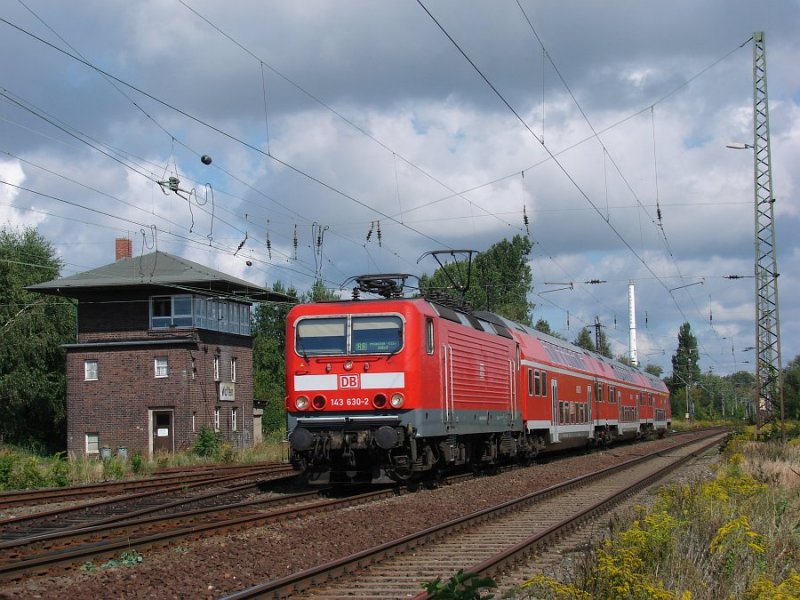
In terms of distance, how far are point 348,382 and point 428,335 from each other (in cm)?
165

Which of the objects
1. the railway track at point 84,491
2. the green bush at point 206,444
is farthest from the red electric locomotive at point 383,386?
the green bush at point 206,444

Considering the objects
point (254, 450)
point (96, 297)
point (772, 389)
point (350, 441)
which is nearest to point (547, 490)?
point (350, 441)

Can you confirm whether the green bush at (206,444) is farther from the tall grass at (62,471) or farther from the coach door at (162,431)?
the tall grass at (62,471)

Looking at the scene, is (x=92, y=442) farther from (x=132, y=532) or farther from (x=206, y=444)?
(x=132, y=532)

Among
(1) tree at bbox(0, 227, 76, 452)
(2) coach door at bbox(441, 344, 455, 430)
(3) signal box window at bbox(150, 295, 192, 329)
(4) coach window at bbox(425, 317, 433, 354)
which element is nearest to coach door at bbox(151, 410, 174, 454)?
(3) signal box window at bbox(150, 295, 192, 329)

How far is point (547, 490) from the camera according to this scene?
55.4 feet

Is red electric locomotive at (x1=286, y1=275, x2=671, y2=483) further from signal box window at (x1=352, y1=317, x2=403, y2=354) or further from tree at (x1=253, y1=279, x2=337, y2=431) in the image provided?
tree at (x1=253, y1=279, x2=337, y2=431)

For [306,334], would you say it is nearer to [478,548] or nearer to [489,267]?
[478,548]

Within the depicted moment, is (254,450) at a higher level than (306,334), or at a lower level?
lower

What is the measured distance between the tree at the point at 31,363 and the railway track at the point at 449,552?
137ft

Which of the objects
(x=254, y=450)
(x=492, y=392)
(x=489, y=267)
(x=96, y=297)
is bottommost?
(x=254, y=450)

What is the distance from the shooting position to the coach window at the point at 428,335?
16734 mm

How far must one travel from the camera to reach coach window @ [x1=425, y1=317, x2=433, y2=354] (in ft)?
54.9

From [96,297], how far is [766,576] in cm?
3900
